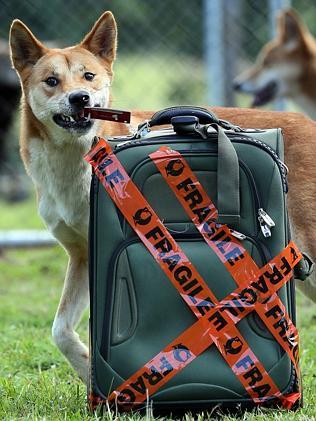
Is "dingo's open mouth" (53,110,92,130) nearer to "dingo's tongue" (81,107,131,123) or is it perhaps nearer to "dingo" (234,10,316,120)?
"dingo's tongue" (81,107,131,123)

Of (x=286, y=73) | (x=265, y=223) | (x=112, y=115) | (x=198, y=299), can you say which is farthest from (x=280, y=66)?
(x=198, y=299)

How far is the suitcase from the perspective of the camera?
2.92 metres

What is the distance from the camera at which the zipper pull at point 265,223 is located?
293cm

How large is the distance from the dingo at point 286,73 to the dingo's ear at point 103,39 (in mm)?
3678

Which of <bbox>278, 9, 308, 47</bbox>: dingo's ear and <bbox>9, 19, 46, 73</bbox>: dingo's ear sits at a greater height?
<bbox>9, 19, 46, 73</bbox>: dingo's ear

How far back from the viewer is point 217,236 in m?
2.95

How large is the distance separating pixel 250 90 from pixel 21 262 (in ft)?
8.36

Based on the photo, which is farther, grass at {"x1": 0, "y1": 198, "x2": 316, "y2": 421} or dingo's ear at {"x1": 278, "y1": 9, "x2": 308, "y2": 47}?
dingo's ear at {"x1": 278, "y1": 9, "x2": 308, "y2": 47}

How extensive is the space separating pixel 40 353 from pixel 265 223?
1607 millimetres

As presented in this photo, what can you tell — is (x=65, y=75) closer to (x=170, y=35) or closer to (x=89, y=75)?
(x=89, y=75)

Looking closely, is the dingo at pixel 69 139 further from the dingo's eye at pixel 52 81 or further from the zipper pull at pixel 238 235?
the zipper pull at pixel 238 235

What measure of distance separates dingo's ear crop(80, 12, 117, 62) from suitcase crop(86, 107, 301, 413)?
3.86ft

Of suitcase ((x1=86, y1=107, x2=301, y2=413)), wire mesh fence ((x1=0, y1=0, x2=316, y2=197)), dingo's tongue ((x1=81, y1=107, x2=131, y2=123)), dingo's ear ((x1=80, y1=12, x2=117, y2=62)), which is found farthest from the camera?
wire mesh fence ((x1=0, y1=0, x2=316, y2=197))

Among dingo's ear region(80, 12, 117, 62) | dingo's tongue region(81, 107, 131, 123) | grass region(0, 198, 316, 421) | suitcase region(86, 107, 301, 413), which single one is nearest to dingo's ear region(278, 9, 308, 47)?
grass region(0, 198, 316, 421)
